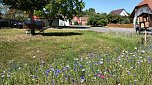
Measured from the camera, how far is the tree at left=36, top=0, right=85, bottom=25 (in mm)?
56513

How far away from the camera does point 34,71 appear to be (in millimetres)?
7203

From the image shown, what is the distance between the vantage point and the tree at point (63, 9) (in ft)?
185

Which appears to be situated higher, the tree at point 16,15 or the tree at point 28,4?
the tree at point 16,15

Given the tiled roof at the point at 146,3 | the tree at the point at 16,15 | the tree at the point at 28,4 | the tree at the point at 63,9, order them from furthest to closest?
the tree at the point at 16,15 < the tree at the point at 63,9 < the tiled roof at the point at 146,3 < the tree at the point at 28,4

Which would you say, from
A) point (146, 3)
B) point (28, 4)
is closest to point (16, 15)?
point (146, 3)

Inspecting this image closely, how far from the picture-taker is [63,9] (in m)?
57.1

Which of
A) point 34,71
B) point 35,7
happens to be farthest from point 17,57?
point 35,7

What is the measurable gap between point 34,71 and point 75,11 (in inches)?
2074

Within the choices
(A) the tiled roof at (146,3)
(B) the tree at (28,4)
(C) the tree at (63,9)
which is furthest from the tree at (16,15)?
(B) the tree at (28,4)

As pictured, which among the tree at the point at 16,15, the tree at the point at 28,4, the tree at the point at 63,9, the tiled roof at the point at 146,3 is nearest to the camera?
the tree at the point at 28,4

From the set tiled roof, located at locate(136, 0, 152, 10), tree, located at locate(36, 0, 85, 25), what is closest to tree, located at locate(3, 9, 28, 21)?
tree, located at locate(36, 0, 85, 25)

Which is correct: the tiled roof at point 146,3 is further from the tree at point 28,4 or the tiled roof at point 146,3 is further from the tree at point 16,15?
the tree at point 16,15

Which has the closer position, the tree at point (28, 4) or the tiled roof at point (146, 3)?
the tree at point (28, 4)

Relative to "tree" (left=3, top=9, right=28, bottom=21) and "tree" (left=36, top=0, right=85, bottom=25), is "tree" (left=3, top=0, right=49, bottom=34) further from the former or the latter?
"tree" (left=3, top=9, right=28, bottom=21)
